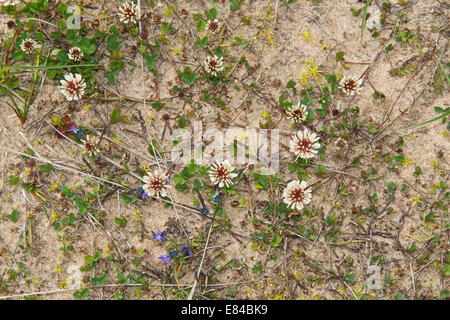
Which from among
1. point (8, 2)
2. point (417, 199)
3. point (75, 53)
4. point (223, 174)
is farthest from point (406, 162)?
point (8, 2)

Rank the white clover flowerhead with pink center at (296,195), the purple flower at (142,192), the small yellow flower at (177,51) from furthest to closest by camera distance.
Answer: the small yellow flower at (177,51), the purple flower at (142,192), the white clover flowerhead with pink center at (296,195)

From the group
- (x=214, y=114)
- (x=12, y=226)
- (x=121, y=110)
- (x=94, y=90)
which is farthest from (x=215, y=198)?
(x=12, y=226)

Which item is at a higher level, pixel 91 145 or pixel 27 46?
pixel 27 46

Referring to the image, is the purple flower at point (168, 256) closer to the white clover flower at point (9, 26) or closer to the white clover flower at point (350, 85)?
the white clover flower at point (350, 85)

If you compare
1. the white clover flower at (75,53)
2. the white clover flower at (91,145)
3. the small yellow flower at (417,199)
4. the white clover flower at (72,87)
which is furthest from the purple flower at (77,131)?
the small yellow flower at (417,199)

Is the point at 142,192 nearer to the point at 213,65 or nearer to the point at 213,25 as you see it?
the point at 213,65

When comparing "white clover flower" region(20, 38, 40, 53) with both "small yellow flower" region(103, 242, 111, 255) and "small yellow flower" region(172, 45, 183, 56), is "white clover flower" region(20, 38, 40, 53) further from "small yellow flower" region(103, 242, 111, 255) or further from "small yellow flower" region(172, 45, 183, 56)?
"small yellow flower" region(103, 242, 111, 255)
